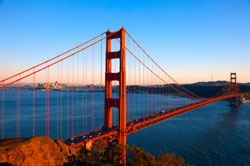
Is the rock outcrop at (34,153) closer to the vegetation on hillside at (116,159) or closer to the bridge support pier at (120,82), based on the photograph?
the vegetation on hillside at (116,159)

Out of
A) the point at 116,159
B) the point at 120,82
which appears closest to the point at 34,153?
the point at 116,159

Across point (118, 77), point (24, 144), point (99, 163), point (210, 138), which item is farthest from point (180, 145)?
point (24, 144)

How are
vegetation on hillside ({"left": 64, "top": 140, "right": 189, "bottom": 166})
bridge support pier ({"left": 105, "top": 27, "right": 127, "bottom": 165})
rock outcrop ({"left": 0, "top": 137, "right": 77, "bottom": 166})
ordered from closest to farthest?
rock outcrop ({"left": 0, "top": 137, "right": 77, "bottom": 166}), vegetation on hillside ({"left": 64, "top": 140, "right": 189, "bottom": 166}), bridge support pier ({"left": 105, "top": 27, "right": 127, "bottom": 165})

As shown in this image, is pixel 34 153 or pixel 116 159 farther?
pixel 116 159

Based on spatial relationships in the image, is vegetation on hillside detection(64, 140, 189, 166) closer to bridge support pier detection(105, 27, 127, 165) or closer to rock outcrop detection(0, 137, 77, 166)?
rock outcrop detection(0, 137, 77, 166)

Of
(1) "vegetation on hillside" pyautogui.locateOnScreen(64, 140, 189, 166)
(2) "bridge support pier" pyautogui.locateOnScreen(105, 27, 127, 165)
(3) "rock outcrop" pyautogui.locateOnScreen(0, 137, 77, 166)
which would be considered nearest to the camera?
(3) "rock outcrop" pyautogui.locateOnScreen(0, 137, 77, 166)

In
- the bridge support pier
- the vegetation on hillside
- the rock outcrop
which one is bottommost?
the vegetation on hillside

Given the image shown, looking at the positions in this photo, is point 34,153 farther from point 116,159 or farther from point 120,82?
point 120,82

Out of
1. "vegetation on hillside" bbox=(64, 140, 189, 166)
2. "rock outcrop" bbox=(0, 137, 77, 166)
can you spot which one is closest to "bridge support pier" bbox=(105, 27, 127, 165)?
"vegetation on hillside" bbox=(64, 140, 189, 166)

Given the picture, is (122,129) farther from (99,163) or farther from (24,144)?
(24,144)

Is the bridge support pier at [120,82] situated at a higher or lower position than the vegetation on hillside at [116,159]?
higher

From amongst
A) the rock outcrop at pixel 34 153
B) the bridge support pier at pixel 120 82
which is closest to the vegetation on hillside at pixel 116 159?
the rock outcrop at pixel 34 153
